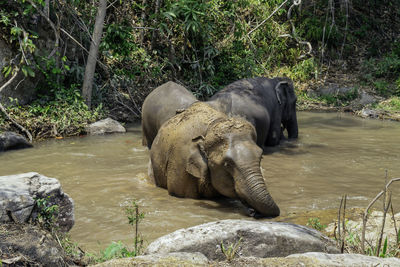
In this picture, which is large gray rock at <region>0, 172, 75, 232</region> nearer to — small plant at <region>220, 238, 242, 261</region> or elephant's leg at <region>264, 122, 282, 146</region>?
small plant at <region>220, 238, 242, 261</region>

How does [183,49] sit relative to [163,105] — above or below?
above

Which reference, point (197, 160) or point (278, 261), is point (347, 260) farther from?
point (197, 160)

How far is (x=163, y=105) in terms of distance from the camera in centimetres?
859

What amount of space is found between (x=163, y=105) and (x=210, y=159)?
2745 mm

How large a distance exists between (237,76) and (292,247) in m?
11.5

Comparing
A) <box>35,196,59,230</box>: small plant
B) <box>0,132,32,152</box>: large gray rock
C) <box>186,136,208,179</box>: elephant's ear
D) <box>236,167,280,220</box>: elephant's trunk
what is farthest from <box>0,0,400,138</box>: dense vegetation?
<box>35,196,59,230</box>: small plant

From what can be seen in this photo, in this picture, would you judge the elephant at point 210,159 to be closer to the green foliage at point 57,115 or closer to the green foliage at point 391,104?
the green foliage at point 57,115

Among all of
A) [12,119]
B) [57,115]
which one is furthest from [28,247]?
[57,115]

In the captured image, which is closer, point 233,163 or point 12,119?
point 233,163

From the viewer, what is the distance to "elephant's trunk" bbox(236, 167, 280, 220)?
18.1 feet

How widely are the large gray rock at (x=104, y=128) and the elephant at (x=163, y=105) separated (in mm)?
2130

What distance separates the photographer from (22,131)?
33.4 feet

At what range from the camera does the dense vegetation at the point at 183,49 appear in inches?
431

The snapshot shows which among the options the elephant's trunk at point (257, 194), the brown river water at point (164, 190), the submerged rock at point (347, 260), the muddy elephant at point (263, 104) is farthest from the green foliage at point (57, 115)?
the submerged rock at point (347, 260)
